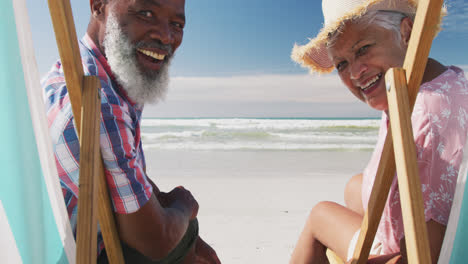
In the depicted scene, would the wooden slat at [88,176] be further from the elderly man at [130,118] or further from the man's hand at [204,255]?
the man's hand at [204,255]

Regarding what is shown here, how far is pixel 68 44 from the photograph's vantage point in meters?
1.03

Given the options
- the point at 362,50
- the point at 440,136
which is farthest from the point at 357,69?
the point at 440,136

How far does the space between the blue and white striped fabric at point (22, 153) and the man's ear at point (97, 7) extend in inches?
31.2

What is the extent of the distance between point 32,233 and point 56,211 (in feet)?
0.29

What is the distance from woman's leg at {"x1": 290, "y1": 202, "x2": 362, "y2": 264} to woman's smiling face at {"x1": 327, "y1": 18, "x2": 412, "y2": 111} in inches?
25.3

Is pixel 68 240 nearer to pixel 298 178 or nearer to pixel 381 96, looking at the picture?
pixel 381 96

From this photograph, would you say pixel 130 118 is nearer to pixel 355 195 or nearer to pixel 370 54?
pixel 370 54

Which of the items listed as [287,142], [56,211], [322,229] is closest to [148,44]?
[56,211]

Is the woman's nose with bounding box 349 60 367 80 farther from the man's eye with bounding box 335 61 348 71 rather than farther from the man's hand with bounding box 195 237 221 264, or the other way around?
the man's hand with bounding box 195 237 221 264

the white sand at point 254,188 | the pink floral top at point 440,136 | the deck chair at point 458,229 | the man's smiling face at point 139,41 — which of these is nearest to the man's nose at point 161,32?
the man's smiling face at point 139,41

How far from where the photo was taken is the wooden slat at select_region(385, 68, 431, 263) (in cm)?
97

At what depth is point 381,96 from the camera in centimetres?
161

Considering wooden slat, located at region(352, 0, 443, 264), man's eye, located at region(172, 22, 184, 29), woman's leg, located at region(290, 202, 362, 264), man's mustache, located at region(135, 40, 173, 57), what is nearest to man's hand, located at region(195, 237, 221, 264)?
woman's leg, located at region(290, 202, 362, 264)

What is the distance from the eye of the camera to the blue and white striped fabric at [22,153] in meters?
0.99
